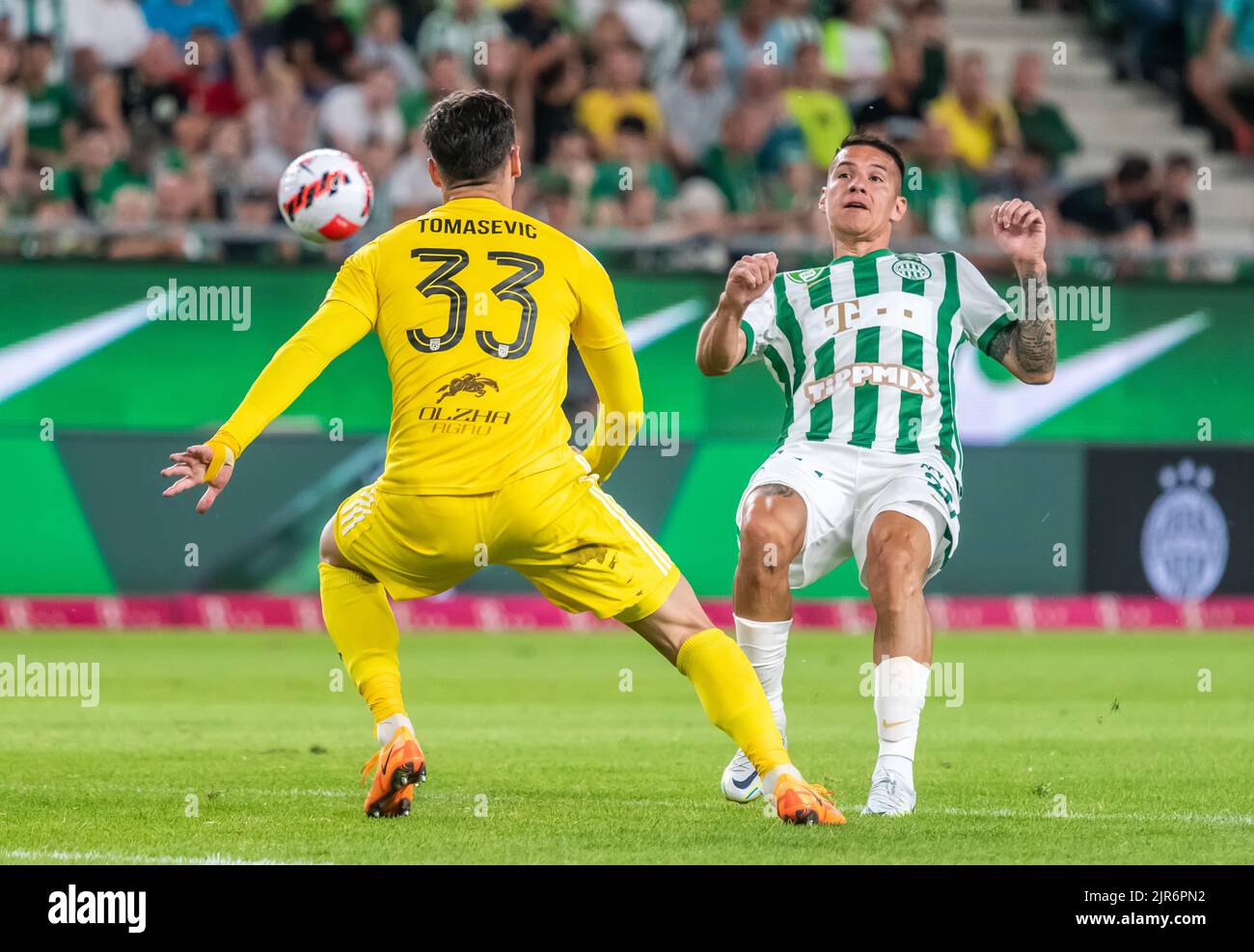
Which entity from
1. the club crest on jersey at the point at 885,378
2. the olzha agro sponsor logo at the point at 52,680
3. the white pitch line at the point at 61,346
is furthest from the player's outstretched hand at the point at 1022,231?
the white pitch line at the point at 61,346

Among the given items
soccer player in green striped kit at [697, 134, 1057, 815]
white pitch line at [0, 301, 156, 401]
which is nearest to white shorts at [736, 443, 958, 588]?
soccer player in green striped kit at [697, 134, 1057, 815]

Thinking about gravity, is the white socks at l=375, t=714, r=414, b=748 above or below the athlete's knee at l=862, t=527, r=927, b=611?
below

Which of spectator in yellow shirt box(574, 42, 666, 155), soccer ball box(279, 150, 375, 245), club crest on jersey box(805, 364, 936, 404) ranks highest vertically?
spectator in yellow shirt box(574, 42, 666, 155)

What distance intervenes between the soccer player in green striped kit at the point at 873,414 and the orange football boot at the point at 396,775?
3.99ft

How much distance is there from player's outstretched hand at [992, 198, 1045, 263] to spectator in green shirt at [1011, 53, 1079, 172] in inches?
455

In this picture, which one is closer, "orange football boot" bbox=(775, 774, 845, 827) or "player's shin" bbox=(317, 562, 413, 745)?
"orange football boot" bbox=(775, 774, 845, 827)

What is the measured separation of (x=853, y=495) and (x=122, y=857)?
2.91 metres

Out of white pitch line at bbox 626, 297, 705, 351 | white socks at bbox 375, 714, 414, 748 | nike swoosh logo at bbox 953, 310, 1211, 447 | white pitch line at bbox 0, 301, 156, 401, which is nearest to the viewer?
white socks at bbox 375, 714, 414, 748

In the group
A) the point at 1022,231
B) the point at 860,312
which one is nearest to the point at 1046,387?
the point at 860,312

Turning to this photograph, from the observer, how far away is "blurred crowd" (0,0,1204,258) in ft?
52.3

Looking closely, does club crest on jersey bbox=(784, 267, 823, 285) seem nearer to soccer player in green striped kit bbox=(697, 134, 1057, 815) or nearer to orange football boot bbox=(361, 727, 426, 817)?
soccer player in green striped kit bbox=(697, 134, 1057, 815)

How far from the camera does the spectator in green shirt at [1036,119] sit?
1845 cm

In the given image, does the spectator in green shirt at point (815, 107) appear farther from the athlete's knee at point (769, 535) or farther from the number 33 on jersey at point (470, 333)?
the number 33 on jersey at point (470, 333)
